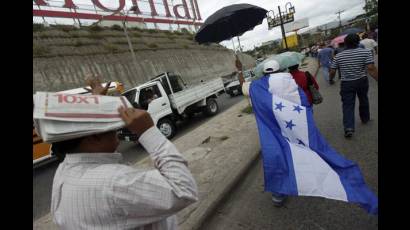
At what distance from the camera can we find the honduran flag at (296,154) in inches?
102

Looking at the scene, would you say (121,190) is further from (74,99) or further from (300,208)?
(300,208)

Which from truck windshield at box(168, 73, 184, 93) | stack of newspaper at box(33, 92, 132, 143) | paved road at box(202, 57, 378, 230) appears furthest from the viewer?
truck windshield at box(168, 73, 184, 93)

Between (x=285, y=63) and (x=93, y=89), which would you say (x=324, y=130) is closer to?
(x=285, y=63)

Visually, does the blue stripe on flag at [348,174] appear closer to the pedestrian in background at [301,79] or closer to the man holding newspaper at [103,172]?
the pedestrian in background at [301,79]

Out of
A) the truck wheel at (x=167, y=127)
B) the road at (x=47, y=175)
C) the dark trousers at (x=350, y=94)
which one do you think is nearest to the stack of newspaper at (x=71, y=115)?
the road at (x=47, y=175)

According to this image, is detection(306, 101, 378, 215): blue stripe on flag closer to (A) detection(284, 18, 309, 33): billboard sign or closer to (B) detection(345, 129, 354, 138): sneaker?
(B) detection(345, 129, 354, 138): sneaker

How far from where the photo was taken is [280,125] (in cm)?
308

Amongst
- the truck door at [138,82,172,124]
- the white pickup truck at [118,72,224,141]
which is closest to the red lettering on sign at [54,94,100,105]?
the white pickup truck at [118,72,224,141]

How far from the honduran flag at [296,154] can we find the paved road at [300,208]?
0.34 m

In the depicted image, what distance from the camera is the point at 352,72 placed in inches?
186

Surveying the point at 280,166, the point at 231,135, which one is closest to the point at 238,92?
the point at 231,135

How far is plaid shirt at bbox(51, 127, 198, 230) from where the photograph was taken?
3.63 feet

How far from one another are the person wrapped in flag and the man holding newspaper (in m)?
1.86
